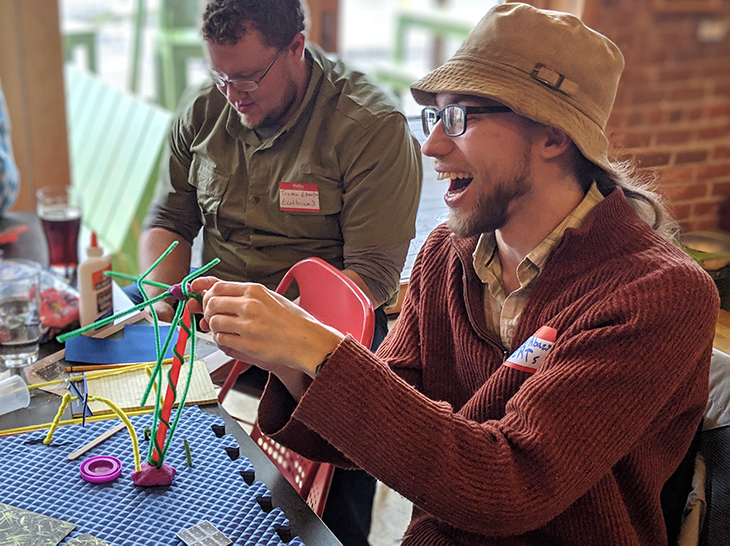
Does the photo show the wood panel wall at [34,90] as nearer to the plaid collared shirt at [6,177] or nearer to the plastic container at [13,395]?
the plaid collared shirt at [6,177]

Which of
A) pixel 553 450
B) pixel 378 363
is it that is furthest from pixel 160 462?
pixel 553 450

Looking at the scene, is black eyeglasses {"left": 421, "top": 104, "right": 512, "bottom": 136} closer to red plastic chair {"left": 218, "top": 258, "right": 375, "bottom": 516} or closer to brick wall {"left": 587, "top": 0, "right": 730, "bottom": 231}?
red plastic chair {"left": 218, "top": 258, "right": 375, "bottom": 516}

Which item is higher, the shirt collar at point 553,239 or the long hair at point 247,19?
the long hair at point 247,19

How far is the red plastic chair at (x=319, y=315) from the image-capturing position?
1311 millimetres

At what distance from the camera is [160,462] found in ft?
3.36

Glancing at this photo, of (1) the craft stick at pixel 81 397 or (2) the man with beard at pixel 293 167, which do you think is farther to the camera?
(2) the man with beard at pixel 293 167

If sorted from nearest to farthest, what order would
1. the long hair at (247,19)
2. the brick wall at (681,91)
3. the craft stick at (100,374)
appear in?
1. the craft stick at (100,374)
2. the long hair at (247,19)
3. the brick wall at (681,91)

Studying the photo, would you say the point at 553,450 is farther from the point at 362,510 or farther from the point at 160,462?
the point at 362,510

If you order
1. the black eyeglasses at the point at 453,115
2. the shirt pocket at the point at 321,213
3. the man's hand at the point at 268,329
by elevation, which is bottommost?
the shirt pocket at the point at 321,213

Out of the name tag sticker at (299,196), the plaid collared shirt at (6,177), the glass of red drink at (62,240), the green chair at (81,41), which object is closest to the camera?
the name tag sticker at (299,196)

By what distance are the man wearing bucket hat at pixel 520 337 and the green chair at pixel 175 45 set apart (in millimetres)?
2628

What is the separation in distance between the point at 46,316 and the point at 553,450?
1.01 m

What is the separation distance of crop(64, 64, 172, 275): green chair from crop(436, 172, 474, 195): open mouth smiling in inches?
83.8

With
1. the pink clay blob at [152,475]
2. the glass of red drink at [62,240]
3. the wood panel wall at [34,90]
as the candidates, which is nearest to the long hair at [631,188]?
the pink clay blob at [152,475]
